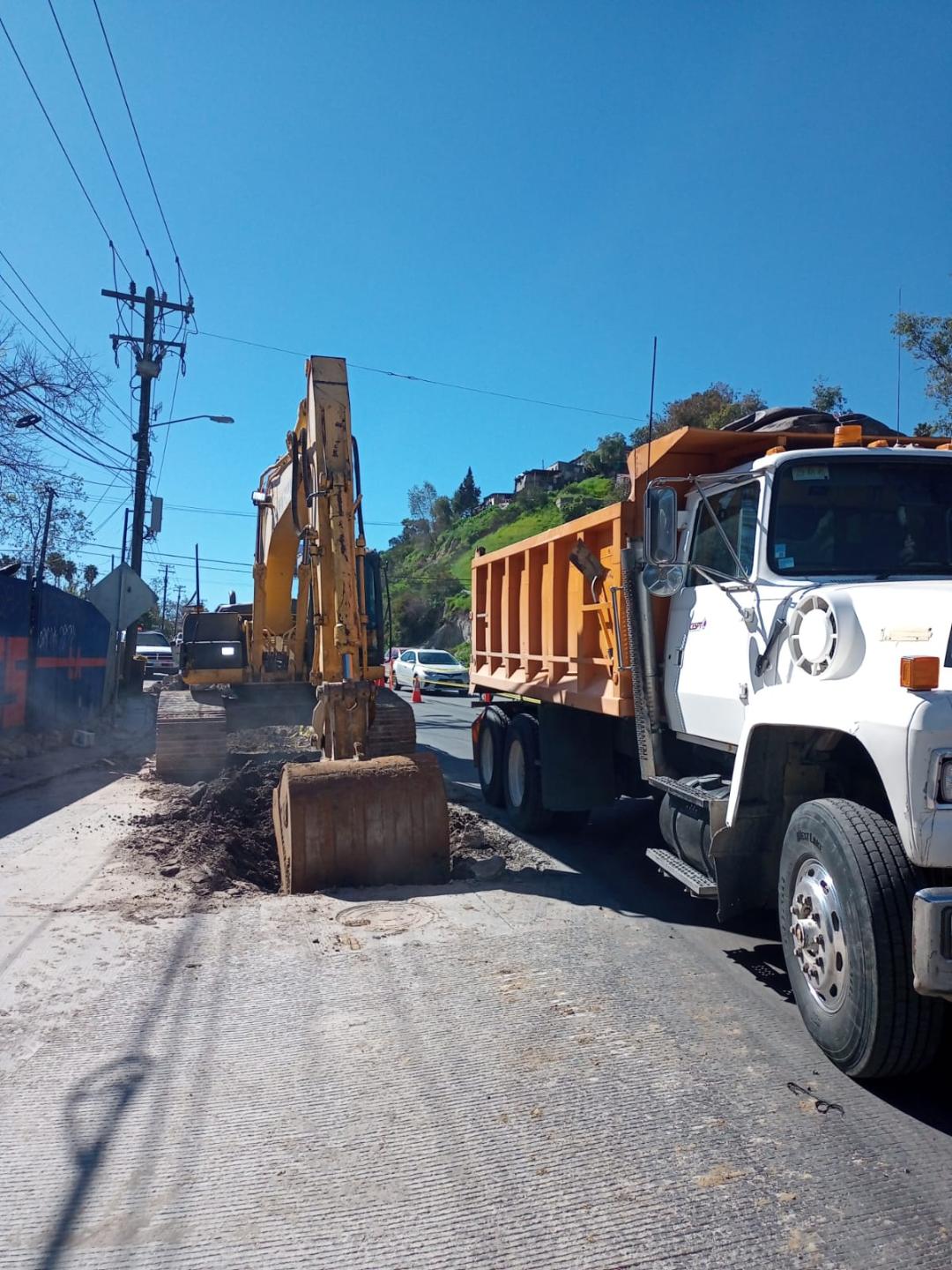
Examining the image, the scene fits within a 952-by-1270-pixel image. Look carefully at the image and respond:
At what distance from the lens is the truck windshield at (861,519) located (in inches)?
202

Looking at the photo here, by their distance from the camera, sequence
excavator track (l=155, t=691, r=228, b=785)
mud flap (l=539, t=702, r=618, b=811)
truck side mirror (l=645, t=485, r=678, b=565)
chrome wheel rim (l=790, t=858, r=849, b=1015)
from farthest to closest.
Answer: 1. excavator track (l=155, t=691, r=228, b=785)
2. mud flap (l=539, t=702, r=618, b=811)
3. truck side mirror (l=645, t=485, r=678, b=565)
4. chrome wheel rim (l=790, t=858, r=849, b=1015)

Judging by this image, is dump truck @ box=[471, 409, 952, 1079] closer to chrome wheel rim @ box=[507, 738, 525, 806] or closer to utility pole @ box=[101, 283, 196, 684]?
chrome wheel rim @ box=[507, 738, 525, 806]

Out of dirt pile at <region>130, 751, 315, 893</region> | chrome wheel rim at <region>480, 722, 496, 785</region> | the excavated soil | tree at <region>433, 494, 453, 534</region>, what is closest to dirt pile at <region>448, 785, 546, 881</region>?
the excavated soil

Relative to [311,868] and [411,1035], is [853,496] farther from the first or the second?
[311,868]

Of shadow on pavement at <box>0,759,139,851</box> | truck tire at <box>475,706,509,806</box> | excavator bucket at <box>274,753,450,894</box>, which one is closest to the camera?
excavator bucket at <box>274,753,450,894</box>

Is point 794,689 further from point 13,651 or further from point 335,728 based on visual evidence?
point 13,651

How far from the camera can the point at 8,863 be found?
305 inches

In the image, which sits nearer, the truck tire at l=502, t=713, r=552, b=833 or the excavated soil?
Result: the excavated soil

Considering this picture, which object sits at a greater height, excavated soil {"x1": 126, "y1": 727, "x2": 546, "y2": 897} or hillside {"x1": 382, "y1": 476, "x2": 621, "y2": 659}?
hillside {"x1": 382, "y1": 476, "x2": 621, "y2": 659}

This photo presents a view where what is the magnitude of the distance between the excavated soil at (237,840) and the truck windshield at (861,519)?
3506mm

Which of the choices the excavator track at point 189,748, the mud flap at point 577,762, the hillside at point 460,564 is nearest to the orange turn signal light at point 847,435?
the mud flap at point 577,762

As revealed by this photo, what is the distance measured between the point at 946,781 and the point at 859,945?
0.75m

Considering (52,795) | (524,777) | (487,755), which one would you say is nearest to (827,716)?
(524,777)

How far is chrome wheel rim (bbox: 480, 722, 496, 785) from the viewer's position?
34.0 feet
